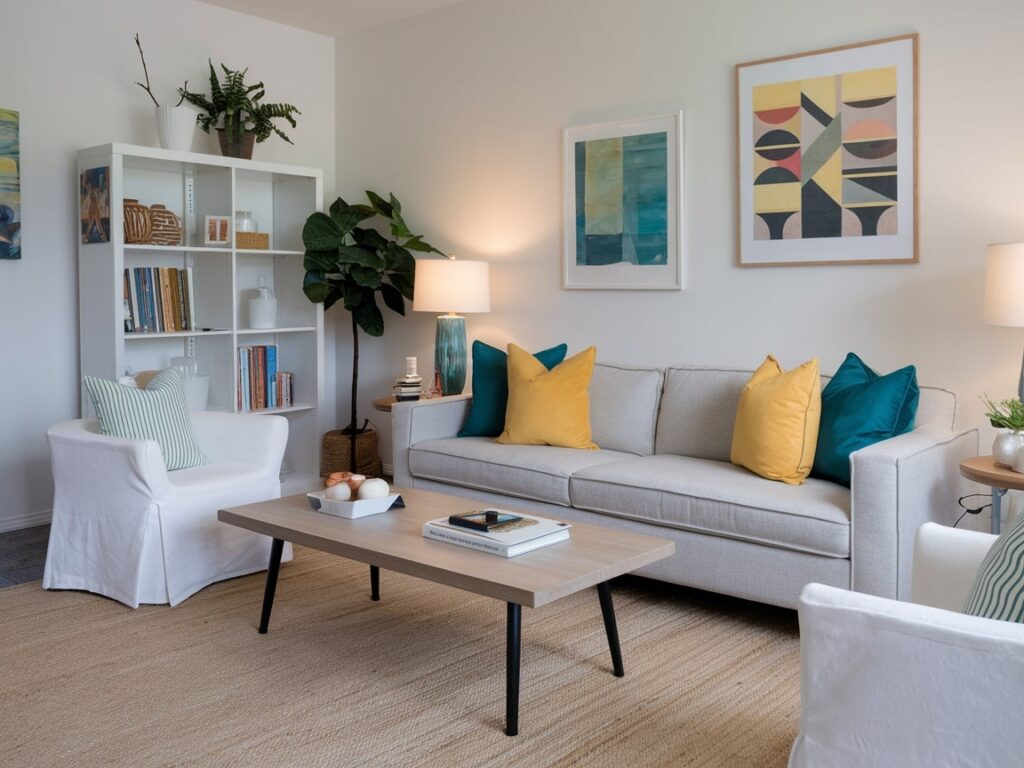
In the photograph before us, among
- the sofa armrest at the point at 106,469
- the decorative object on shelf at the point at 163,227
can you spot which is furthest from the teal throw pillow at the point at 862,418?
the decorative object on shelf at the point at 163,227

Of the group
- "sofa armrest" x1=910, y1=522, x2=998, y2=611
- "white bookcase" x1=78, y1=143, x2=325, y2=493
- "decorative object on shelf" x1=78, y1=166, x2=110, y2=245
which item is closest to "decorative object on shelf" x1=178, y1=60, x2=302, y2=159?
"white bookcase" x1=78, y1=143, x2=325, y2=493

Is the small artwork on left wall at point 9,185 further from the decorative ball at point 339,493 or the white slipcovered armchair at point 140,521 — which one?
the decorative ball at point 339,493

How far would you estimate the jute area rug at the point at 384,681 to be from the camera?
7.81 feet

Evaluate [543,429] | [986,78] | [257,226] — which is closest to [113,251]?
[257,226]

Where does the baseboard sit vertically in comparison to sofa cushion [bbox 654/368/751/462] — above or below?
below

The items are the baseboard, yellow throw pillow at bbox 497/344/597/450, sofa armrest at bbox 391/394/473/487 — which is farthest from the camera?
the baseboard

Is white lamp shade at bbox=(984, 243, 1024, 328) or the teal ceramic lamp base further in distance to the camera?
the teal ceramic lamp base

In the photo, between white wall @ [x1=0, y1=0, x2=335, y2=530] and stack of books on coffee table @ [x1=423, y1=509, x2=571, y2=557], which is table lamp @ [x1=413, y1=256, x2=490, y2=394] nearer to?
white wall @ [x1=0, y1=0, x2=335, y2=530]

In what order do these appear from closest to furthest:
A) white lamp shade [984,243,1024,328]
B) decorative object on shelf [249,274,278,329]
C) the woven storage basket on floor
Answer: white lamp shade [984,243,1024,328], decorative object on shelf [249,274,278,329], the woven storage basket on floor

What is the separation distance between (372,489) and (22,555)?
1933 mm

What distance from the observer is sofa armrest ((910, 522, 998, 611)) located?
2014 mm

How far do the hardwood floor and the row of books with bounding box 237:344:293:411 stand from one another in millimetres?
1135

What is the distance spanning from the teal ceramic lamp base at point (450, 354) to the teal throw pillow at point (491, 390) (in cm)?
44

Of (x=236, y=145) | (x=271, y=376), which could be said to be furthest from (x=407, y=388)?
(x=236, y=145)
